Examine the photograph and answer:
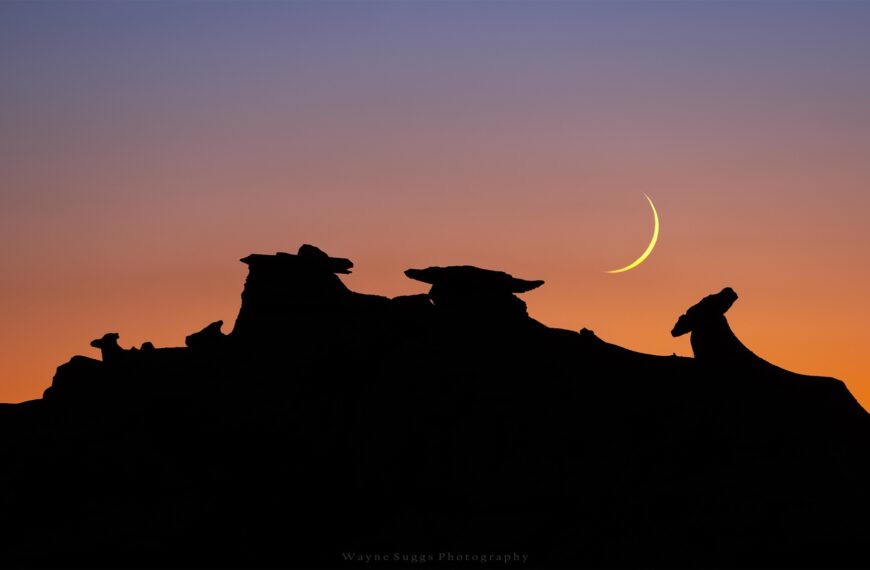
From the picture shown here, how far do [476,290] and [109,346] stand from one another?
97.1ft

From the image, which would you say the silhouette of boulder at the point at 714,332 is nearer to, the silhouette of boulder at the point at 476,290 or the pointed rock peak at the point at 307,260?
the silhouette of boulder at the point at 476,290

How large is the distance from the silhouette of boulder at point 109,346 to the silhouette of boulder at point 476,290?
2497 centimetres

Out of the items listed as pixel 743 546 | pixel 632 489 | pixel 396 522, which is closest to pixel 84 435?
pixel 396 522

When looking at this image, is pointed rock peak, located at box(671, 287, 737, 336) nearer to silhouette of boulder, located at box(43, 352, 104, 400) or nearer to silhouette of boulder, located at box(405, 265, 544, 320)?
silhouette of boulder, located at box(405, 265, 544, 320)

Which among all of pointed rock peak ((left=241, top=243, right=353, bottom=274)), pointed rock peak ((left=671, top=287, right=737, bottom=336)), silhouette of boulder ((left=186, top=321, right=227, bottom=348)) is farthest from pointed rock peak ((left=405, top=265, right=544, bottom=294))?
silhouette of boulder ((left=186, top=321, right=227, bottom=348))

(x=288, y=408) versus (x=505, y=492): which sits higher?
(x=288, y=408)

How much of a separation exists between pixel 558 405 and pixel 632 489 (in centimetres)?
849

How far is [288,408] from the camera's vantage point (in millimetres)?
82750

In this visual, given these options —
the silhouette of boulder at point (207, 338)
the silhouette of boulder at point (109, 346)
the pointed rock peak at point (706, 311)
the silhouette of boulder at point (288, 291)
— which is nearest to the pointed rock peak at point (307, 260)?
the silhouette of boulder at point (288, 291)

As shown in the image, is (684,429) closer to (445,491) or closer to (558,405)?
(558,405)

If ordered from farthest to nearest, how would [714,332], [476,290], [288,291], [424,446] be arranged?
1. [714,332]
2. [288,291]
3. [476,290]
4. [424,446]

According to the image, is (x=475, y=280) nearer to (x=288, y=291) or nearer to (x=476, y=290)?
(x=476, y=290)

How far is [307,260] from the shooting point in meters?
92.7

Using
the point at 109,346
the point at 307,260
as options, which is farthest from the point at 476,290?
the point at 109,346
